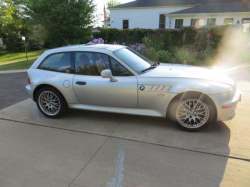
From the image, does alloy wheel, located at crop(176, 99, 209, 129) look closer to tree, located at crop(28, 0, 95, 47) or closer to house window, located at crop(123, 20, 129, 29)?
tree, located at crop(28, 0, 95, 47)

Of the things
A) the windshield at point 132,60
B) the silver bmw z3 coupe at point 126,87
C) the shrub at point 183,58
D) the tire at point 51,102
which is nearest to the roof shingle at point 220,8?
the shrub at point 183,58

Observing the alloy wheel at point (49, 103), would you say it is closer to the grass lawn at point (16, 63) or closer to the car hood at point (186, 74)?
the car hood at point (186, 74)

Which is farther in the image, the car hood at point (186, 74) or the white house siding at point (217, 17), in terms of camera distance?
the white house siding at point (217, 17)

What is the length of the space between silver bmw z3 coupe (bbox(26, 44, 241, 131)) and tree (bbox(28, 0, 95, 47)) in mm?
12182

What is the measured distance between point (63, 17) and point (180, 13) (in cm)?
1253

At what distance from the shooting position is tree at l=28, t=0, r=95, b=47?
15.9 m

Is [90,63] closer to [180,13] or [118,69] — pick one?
[118,69]

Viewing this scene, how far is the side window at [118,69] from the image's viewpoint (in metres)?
3.72

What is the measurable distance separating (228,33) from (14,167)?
11.1 metres

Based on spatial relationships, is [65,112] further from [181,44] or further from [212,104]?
[181,44]

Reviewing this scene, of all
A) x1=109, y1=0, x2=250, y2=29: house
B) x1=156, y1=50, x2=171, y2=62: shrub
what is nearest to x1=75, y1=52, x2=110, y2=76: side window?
x1=156, y1=50, x2=171, y2=62: shrub

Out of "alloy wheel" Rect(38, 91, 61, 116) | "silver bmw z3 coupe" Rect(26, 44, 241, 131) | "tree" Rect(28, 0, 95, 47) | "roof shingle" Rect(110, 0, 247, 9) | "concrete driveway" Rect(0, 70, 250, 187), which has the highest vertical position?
"roof shingle" Rect(110, 0, 247, 9)

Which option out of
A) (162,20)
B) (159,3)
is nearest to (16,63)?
(162,20)

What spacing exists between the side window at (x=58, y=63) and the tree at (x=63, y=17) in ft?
39.0
